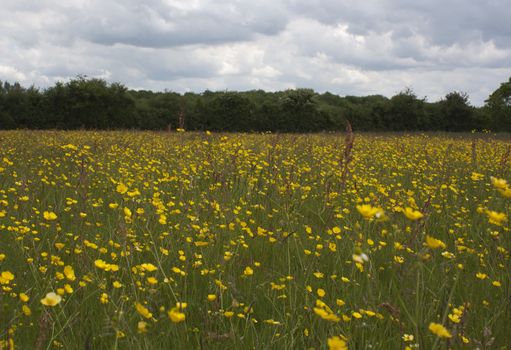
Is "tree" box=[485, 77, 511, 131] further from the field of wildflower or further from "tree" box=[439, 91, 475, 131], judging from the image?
the field of wildflower

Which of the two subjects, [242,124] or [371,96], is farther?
[371,96]

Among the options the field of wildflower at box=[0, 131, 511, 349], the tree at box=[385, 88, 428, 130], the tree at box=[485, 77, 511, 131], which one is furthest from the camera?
the tree at box=[485, 77, 511, 131]

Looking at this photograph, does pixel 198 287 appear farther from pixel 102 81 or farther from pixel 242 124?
pixel 102 81

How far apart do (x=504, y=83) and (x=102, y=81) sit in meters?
27.0

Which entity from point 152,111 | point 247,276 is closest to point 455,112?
point 152,111

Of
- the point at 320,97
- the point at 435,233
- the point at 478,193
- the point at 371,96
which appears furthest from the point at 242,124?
the point at 435,233

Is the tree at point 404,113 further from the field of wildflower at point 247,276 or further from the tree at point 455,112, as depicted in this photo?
the field of wildflower at point 247,276

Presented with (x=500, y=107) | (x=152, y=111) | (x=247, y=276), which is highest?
(x=500, y=107)

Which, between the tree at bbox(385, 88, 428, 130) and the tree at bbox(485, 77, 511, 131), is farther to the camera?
the tree at bbox(485, 77, 511, 131)

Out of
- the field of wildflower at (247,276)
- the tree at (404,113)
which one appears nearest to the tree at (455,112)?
the tree at (404,113)

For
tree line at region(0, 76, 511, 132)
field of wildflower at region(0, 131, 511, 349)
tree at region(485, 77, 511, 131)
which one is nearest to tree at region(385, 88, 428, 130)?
tree line at region(0, 76, 511, 132)

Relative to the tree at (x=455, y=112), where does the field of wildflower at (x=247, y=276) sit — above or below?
below

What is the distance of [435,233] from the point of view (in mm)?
4199

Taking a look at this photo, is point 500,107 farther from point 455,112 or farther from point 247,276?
point 247,276
